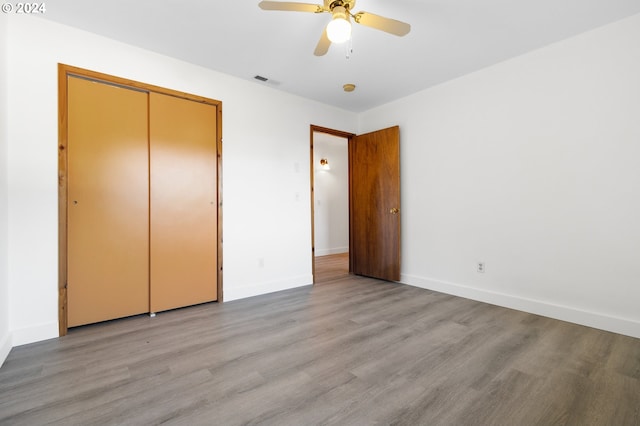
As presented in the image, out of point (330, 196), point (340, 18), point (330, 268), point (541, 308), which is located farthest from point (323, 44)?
point (330, 196)

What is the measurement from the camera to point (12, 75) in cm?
220

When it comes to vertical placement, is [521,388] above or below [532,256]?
below

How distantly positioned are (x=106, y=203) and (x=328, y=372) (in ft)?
7.84

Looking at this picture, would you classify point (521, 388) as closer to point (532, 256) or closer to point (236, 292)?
point (532, 256)

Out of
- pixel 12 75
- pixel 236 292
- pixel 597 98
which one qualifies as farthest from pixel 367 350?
pixel 12 75

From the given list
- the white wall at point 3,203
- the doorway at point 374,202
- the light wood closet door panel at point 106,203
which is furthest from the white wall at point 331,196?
the white wall at point 3,203

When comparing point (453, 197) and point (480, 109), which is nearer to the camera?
point (480, 109)

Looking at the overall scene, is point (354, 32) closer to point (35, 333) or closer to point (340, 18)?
point (340, 18)

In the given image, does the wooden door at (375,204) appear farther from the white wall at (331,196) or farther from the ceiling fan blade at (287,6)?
the ceiling fan blade at (287,6)

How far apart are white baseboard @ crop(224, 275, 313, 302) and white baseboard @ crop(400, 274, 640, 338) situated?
5.08 feet

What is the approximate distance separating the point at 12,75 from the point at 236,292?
268 centimetres

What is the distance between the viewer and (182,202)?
2986mm
